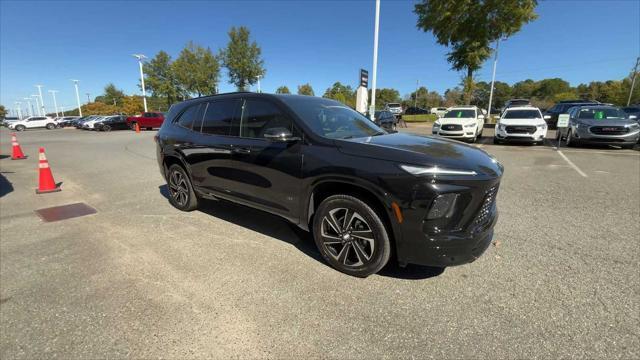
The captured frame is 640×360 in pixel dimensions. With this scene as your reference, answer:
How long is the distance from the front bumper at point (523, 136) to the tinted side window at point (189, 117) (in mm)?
12483

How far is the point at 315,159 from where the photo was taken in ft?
9.52

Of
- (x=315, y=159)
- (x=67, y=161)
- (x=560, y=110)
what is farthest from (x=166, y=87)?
(x=315, y=159)

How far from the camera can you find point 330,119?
354cm

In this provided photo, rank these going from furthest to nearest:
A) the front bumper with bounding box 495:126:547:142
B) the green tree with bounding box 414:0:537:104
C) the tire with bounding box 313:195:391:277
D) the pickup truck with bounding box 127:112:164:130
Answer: the pickup truck with bounding box 127:112:164:130 → the green tree with bounding box 414:0:537:104 → the front bumper with bounding box 495:126:547:142 → the tire with bounding box 313:195:391:277

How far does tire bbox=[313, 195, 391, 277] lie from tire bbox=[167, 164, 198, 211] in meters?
2.51

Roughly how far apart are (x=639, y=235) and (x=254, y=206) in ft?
15.3

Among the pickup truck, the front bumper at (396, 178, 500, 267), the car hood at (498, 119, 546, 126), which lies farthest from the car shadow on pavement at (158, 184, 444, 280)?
the pickup truck

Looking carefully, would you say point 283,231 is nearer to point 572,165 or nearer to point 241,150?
point 241,150

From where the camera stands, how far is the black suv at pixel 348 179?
241cm

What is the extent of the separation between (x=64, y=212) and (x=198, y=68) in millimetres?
47036

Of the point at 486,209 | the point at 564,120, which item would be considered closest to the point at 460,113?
the point at 564,120

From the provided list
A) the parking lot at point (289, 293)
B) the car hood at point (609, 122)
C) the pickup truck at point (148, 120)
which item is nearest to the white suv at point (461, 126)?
the car hood at point (609, 122)

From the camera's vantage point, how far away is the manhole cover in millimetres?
4652

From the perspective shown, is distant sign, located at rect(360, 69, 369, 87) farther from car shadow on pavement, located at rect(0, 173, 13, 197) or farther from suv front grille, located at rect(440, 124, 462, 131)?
car shadow on pavement, located at rect(0, 173, 13, 197)
